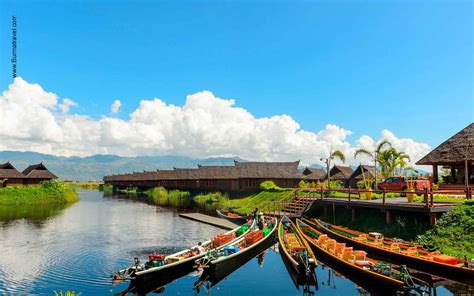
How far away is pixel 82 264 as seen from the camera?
21.7m

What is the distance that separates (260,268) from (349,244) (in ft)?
20.6

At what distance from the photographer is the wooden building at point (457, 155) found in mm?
33072

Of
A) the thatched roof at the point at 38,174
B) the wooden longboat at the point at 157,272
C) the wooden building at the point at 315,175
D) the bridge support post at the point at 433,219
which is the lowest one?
the wooden longboat at the point at 157,272

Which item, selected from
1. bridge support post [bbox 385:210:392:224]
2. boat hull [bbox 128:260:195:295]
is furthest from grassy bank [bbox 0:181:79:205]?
bridge support post [bbox 385:210:392:224]

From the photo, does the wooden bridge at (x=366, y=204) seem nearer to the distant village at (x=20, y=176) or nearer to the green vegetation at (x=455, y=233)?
the green vegetation at (x=455, y=233)

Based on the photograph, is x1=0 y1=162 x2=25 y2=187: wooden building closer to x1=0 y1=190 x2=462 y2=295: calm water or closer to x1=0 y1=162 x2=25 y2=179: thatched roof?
x1=0 y1=162 x2=25 y2=179: thatched roof

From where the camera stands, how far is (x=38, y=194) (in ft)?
202

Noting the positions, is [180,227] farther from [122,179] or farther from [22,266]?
[122,179]

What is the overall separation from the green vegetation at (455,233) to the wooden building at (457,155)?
1277 cm

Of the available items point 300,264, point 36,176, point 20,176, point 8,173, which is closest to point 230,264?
point 300,264

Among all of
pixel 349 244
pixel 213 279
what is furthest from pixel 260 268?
pixel 349 244

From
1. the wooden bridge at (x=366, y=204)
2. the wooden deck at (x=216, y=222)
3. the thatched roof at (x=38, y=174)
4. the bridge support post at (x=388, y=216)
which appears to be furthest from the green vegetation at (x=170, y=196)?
the bridge support post at (x=388, y=216)

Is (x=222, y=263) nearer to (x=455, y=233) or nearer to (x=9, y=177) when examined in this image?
(x=455, y=233)

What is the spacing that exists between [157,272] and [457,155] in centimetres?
3010
